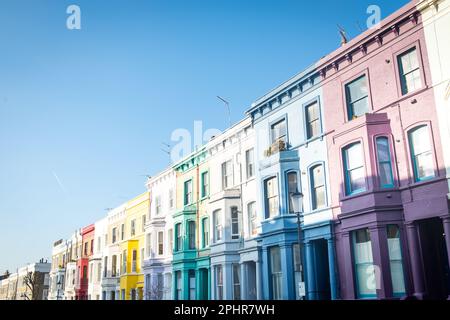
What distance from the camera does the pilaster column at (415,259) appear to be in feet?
50.5

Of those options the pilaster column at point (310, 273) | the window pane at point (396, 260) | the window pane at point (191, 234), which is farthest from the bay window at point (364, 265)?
the window pane at point (191, 234)

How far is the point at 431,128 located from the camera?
624 inches

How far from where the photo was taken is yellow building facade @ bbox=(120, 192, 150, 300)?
121 feet

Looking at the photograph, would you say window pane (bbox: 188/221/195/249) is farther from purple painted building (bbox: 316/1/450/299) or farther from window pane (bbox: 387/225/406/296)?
window pane (bbox: 387/225/406/296)

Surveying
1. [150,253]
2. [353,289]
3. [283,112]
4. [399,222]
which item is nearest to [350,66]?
[283,112]

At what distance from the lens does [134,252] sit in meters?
37.9

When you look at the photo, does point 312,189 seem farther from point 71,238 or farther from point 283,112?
point 71,238

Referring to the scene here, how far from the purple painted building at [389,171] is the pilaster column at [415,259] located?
1.3 inches

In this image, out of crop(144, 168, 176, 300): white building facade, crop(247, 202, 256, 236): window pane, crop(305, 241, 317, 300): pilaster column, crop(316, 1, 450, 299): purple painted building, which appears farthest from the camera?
crop(144, 168, 176, 300): white building facade

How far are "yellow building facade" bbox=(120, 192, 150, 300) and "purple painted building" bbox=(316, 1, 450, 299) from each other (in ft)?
70.3

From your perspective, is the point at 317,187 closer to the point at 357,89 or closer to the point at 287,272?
the point at 287,272

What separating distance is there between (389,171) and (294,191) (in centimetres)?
508

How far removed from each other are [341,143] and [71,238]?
4549cm

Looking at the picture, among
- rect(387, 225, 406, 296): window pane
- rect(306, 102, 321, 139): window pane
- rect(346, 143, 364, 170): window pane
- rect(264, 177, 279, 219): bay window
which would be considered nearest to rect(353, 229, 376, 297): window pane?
Result: rect(387, 225, 406, 296): window pane
